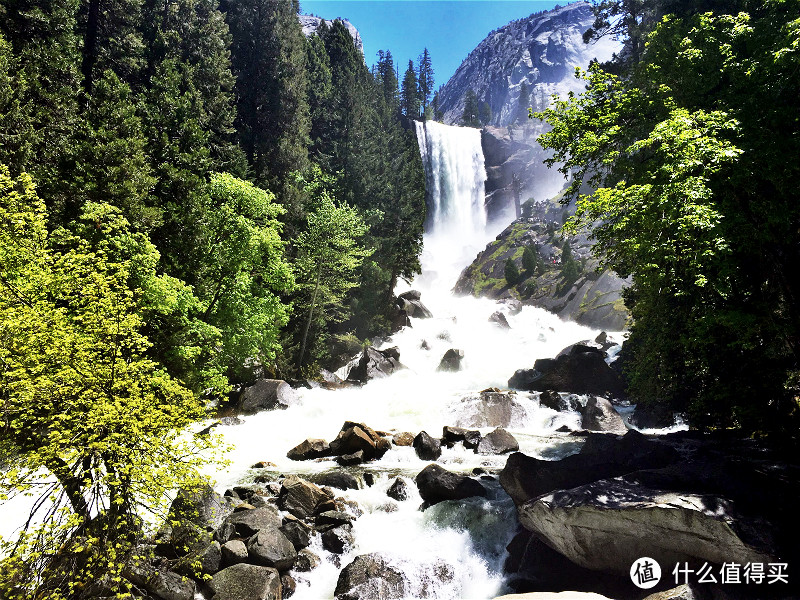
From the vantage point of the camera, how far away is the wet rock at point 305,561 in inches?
436

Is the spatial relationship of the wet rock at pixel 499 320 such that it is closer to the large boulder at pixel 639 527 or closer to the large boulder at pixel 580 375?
the large boulder at pixel 580 375

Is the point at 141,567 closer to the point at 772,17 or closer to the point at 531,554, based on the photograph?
the point at 531,554

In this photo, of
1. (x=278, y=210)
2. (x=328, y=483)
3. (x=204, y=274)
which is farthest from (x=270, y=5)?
(x=328, y=483)

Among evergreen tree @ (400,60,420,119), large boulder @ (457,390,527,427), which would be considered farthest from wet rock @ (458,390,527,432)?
evergreen tree @ (400,60,420,119)

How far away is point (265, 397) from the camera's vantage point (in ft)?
80.3

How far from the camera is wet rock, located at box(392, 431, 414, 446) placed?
64.7 ft

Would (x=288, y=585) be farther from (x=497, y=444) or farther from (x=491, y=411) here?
(x=491, y=411)

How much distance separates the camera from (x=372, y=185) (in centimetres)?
4466

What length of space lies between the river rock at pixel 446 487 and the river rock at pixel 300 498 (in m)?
3.31

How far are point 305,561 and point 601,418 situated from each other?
17066mm

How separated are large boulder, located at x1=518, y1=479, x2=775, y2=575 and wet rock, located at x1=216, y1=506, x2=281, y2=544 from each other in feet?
23.1

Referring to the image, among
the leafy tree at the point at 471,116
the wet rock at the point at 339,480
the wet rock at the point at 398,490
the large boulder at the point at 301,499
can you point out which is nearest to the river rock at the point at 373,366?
the wet rock at the point at 339,480

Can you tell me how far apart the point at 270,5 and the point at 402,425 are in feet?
133

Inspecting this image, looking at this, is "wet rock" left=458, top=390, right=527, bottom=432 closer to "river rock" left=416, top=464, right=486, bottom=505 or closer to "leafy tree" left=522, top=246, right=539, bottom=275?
"river rock" left=416, top=464, right=486, bottom=505
